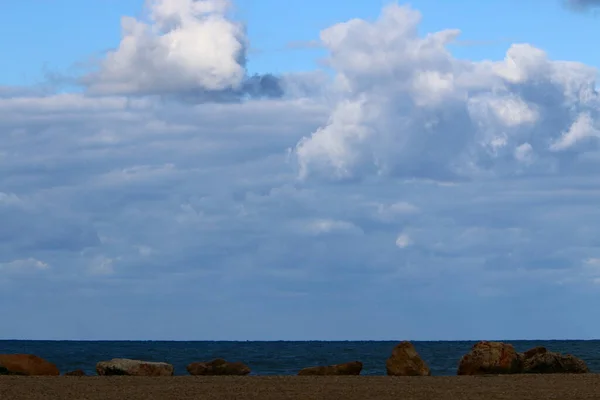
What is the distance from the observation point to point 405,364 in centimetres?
3353

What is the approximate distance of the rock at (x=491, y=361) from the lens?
32.7 m

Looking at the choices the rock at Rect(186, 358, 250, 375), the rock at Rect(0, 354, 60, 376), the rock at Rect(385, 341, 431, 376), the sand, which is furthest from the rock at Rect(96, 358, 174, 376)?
the rock at Rect(385, 341, 431, 376)

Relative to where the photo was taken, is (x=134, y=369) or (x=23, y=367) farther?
(x=23, y=367)

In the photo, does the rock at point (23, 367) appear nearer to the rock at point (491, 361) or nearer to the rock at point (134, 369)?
the rock at point (134, 369)

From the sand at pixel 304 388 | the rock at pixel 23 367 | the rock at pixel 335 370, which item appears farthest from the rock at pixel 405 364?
the rock at pixel 23 367

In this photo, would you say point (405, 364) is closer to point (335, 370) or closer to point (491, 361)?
point (335, 370)

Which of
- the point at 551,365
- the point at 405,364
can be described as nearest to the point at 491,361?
the point at 551,365

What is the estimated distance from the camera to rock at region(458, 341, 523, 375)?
3272 centimetres

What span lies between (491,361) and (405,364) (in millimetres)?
2943

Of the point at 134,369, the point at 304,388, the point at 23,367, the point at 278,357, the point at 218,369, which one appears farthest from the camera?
the point at 278,357

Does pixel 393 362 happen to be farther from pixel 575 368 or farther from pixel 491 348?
pixel 575 368

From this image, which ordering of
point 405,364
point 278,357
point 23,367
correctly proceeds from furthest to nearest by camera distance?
1. point 278,357
2. point 405,364
3. point 23,367

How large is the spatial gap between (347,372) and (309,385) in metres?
6.97

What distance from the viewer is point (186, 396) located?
76.8 ft
